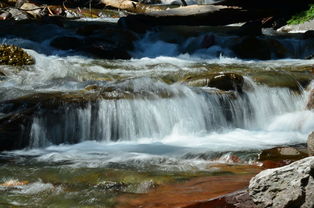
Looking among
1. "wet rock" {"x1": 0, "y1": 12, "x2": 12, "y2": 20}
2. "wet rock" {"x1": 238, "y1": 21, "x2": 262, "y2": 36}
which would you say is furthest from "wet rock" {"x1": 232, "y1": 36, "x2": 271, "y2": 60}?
"wet rock" {"x1": 0, "y1": 12, "x2": 12, "y2": 20}

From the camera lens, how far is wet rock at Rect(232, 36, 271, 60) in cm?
1623

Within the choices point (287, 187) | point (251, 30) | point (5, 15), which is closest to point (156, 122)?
point (287, 187)

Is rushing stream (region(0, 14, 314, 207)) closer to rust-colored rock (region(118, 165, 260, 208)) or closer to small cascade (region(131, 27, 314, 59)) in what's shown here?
rust-colored rock (region(118, 165, 260, 208))

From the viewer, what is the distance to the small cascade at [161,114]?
8.50m

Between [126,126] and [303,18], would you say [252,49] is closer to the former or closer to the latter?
[303,18]

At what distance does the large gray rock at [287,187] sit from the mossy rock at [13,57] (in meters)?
9.71

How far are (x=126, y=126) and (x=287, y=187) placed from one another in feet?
17.9

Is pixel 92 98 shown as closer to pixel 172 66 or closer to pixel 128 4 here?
pixel 172 66

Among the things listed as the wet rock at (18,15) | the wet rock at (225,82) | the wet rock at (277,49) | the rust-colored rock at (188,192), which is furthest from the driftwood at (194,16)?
the rust-colored rock at (188,192)

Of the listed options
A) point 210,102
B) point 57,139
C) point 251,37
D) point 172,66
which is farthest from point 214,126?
point 251,37

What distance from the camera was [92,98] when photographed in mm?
9000

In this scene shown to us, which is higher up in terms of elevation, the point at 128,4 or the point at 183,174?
the point at 128,4

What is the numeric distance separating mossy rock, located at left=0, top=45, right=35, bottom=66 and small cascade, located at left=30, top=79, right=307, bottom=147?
3835mm

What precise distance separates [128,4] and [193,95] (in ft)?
74.3
